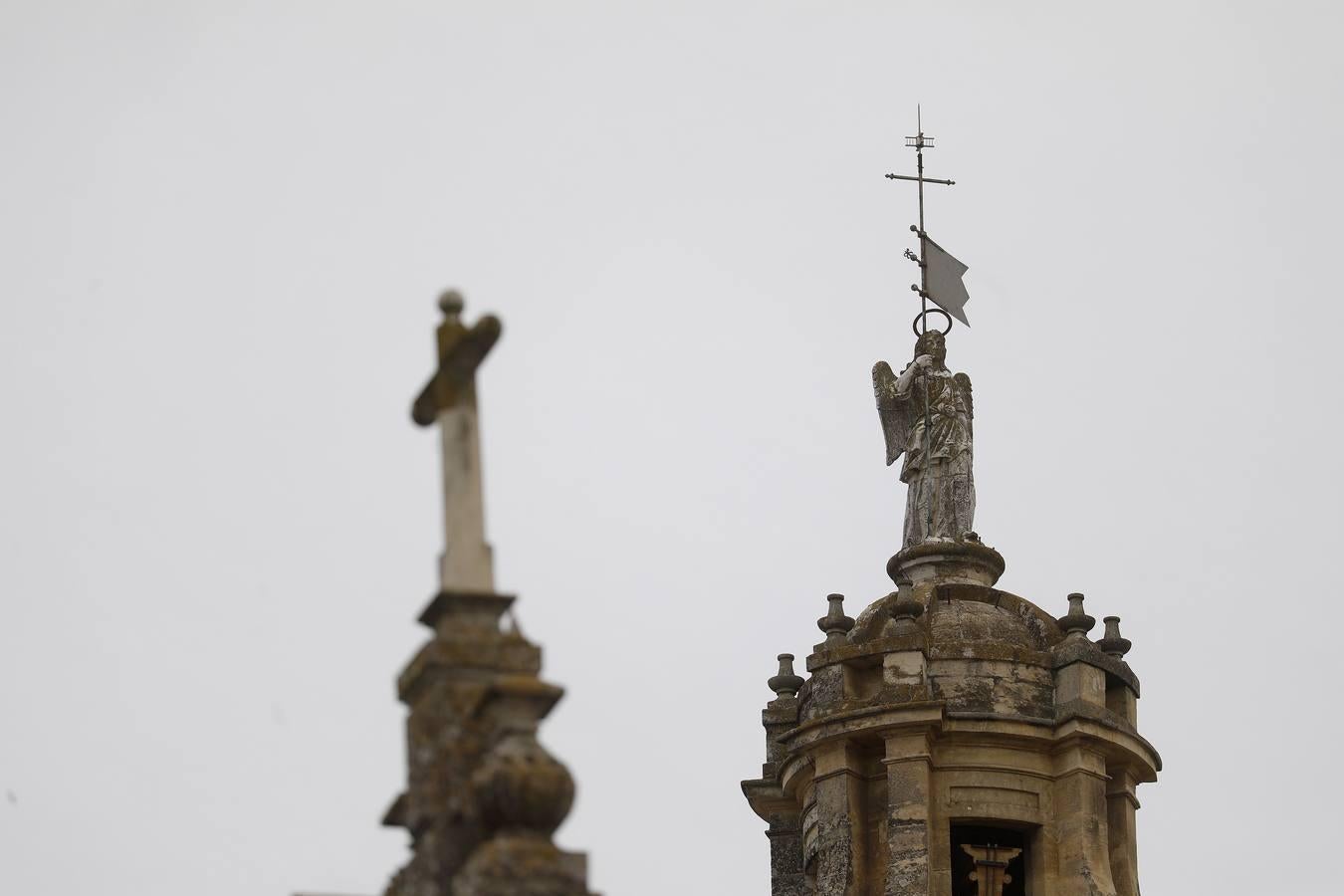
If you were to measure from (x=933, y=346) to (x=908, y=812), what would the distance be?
18.9ft

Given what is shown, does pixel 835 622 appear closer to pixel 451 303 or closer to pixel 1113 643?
pixel 1113 643

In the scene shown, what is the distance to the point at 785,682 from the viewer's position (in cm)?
3212

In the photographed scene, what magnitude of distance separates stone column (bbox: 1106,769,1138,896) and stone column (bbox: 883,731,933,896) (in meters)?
1.84

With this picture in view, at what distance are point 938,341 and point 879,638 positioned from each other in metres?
4.37

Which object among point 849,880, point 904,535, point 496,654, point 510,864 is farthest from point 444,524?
point 904,535

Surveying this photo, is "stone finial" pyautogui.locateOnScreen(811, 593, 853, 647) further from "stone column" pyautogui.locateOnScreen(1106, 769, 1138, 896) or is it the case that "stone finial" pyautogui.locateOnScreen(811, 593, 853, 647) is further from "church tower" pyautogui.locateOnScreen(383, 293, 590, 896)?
"church tower" pyautogui.locateOnScreen(383, 293, 590, 896)

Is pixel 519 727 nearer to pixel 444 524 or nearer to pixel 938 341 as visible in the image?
pixel 444 524

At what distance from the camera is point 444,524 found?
54.0 ft

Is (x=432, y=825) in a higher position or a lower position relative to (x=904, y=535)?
lower

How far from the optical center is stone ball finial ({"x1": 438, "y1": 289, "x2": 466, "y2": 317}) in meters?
16.8

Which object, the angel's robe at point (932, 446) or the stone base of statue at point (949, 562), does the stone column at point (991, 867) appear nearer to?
the stone base of statue at point (949, 562)

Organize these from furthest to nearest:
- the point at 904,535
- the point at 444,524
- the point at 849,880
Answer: the point at 904,535
the point at 849,880
the point at 444,524

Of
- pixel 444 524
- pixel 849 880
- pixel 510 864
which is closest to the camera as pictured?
pixel 510 864

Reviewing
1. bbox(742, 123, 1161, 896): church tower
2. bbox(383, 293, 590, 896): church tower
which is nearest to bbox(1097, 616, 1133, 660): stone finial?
bbox(742, 123, 1161, 896): church tower
